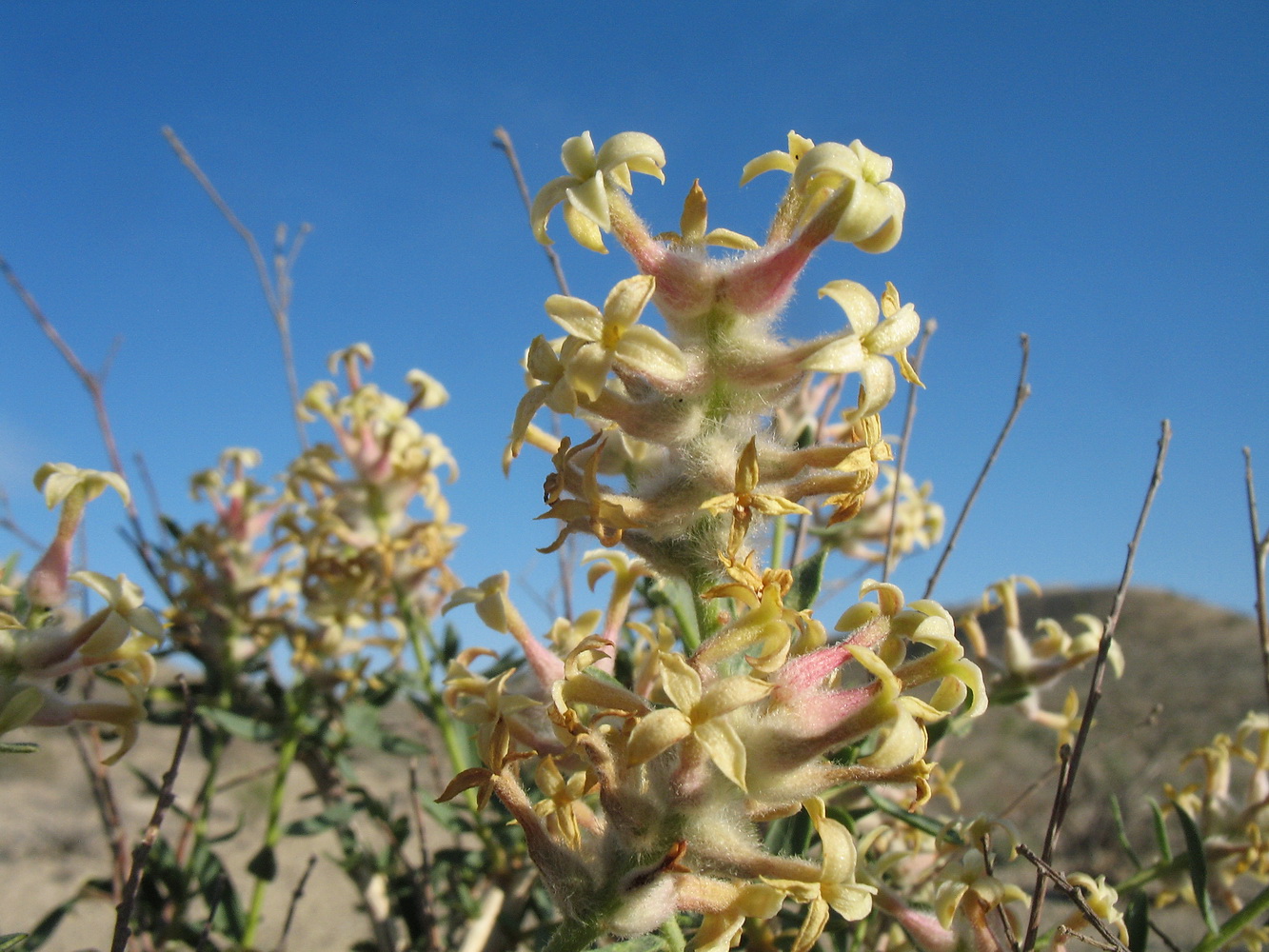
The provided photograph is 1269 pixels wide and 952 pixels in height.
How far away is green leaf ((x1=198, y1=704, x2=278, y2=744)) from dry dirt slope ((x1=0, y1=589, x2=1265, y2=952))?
3.77m

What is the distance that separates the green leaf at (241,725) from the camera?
2.79 meters

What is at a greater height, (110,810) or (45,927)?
(110,810)

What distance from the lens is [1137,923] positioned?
1620mm

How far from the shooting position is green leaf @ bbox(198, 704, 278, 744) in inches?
110

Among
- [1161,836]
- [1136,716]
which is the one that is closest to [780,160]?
[1161,836]

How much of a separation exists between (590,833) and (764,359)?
0.73 meters

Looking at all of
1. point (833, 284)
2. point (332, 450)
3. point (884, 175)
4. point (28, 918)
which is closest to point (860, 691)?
point (833, 284)

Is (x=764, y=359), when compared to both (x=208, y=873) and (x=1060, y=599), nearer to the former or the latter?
(x=208, y=873)

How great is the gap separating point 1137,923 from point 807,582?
34.3 inches

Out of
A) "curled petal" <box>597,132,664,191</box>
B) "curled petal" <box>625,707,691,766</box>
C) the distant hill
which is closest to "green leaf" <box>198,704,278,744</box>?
"curled petal" <box>625,707,691,766</box>

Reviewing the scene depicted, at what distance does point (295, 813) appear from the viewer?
387 inches

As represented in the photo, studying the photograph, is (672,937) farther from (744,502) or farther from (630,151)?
(630,151)

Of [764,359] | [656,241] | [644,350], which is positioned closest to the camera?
[644,350]

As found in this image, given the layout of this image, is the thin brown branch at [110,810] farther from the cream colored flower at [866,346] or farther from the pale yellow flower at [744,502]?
the cream colored flower at [866,346]
